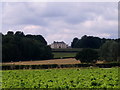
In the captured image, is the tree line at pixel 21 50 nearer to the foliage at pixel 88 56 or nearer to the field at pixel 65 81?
the foliage at pixel 88 56

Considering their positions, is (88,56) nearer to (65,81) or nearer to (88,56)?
(88,56)

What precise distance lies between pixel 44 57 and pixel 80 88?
73266 millimetres

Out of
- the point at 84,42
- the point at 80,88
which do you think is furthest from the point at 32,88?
the point at 84,42

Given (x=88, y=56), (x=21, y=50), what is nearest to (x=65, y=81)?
(x=88, y=56)

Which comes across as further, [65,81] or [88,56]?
[88,56]

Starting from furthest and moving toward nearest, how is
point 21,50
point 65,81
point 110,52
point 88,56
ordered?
1. point 21,50
2. point 110,52
3. point 88,56
4. point 65,81

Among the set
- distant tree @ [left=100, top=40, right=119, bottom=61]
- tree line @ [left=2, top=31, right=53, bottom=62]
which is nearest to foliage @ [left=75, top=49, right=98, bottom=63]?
distant tree @ [left=100, top=40, right=119, bottom=61]

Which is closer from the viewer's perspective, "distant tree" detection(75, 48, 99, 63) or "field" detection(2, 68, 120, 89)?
"field" detection(2, 68, 120, 89)

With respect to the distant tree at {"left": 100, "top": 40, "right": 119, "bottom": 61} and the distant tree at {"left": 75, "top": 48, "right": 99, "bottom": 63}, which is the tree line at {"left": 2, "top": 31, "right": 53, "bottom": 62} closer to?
the distant tree at {"left": 100, "top": 40, "right": 119, "bottom": 61}

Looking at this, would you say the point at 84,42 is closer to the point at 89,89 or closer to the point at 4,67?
the point at 4,67

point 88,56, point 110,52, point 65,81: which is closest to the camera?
point 65,81

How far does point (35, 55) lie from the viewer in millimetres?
88375

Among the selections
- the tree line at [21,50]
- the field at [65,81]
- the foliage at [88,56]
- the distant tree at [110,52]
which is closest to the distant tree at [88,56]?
the foliage at [88,56]

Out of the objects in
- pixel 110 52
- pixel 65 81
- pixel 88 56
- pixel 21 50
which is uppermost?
pixel 21 50
